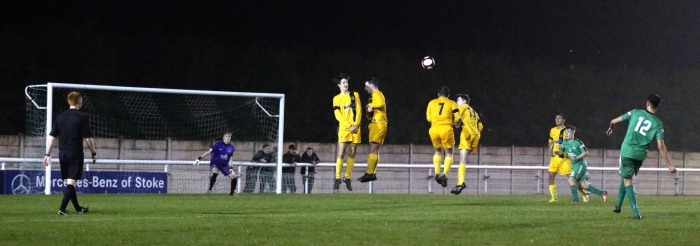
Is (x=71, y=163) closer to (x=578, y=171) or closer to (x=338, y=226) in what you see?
(x=338, y=226)

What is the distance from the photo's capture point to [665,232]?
11.1m

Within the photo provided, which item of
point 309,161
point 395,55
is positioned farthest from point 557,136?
point 395,55

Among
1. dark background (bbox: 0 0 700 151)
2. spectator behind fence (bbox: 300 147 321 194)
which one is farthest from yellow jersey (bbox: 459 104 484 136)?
dark background (bbox: 0 0 700 151)

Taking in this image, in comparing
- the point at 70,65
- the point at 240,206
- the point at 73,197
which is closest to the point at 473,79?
the point at 70,65

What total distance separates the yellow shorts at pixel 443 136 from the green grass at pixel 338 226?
266 cm

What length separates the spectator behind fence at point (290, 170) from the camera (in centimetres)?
2745

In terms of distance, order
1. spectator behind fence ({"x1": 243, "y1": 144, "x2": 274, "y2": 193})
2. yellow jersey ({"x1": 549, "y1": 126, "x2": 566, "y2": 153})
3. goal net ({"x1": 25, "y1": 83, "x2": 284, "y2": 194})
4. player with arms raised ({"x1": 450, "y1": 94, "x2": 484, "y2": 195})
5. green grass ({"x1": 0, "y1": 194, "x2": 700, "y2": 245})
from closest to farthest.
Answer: green grass ({"x1": 0, "y1": 194, "x2": 700, "y2": 245}) < player with arms raised ({"x1": 450, "y1": 94, "x2": 484, "y2": 195}) < yellow jersey ({"x1": 549, "y1": 126, "x2": 566, "y2": 153}) < spectator behind fence ({"x1": 243, "y1": 144, "x2": 274, "y2": 193}) < goal net ({"x1": 25, "y1": 83, "x2": 284, "y2": 194})

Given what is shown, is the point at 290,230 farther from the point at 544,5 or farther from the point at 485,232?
the point at 544,5

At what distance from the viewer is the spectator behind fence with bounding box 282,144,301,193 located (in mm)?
27453

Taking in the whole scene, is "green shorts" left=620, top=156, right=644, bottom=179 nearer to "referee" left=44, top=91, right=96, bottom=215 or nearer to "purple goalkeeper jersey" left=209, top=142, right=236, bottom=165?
"referee" left=44, top=91, right=96, bottom=215

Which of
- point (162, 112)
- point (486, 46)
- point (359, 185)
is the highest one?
point (486, 46)

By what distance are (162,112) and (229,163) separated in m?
8.50

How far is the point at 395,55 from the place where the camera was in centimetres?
3894

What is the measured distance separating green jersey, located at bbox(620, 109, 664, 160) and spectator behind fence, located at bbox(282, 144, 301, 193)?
1498 centimetres
